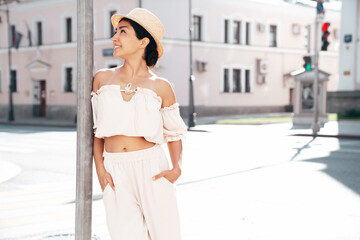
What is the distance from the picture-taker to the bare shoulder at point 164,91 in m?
2.95

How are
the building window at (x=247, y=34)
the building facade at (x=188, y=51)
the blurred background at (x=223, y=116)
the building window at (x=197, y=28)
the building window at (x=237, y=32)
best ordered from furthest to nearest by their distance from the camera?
the building window at (x=247, y=34) → the building window at (x=237, y=32) → the building window at (x=197, y=28) → the building facade at (x=188, y=51) → the blurred background at (x=223, y=116)

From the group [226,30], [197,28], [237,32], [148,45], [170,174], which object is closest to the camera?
[170,174]

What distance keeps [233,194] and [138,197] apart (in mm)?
4569

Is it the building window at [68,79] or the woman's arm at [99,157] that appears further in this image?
the building window at [68,79]

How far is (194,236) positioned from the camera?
5133 millimetres

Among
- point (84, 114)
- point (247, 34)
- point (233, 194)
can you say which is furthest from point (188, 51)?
point (84, 114)

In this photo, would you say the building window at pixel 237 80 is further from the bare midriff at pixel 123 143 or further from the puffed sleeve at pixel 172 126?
the bare midriff at pixel 123 143

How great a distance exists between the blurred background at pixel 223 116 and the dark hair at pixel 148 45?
2457mm

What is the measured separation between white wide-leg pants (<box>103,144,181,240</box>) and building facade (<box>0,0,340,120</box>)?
87.7 feet

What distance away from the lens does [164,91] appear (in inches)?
117

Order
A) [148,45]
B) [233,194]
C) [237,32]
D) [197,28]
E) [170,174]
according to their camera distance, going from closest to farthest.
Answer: [170,174] → [148,45] → [233,194] → [197,28] → [237,32]

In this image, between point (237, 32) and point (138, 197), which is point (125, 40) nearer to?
point (138, 197)

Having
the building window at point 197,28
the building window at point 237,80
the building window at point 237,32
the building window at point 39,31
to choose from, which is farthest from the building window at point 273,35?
the building window at point 39,31

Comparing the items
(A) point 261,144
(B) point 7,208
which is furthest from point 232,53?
(B) point 7,208
